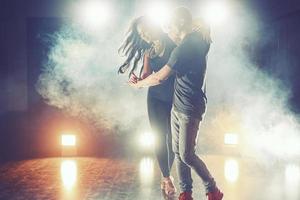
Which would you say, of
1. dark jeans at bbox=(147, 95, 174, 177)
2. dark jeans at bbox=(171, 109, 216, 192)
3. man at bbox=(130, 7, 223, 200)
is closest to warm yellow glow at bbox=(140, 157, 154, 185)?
dark jeans at bbox=(147, 95, 174, 177)

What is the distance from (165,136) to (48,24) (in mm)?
4906

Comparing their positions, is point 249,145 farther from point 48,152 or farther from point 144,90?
point 48,152

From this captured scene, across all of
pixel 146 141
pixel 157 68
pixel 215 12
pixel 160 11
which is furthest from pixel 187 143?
pixel 215 12

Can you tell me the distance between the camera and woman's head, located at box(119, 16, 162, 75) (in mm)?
5023

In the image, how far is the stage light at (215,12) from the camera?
8.69 metres

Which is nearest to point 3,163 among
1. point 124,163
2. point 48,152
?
point 48,152

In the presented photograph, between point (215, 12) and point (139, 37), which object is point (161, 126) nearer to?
point (139, 37)

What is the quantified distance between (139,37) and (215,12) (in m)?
4.09

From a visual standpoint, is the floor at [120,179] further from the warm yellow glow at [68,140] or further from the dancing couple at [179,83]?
the dancing couple at [179,83]

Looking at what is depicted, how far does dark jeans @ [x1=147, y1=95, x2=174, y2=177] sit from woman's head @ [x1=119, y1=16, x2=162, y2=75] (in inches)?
21.3

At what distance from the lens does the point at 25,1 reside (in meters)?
8.99

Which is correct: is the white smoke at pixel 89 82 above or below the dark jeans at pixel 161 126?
above

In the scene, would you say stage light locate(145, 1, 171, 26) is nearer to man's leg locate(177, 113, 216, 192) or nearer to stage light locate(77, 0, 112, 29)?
stage light locate(77, 0, 112, 29)

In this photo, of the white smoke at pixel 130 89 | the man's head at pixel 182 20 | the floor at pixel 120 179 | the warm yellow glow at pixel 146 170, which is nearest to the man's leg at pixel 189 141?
the floor at pixel 120 179
